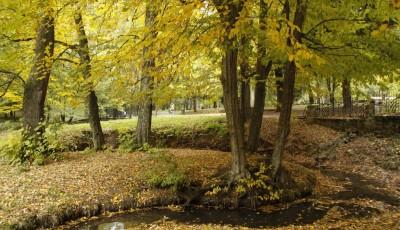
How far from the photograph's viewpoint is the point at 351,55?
941cm

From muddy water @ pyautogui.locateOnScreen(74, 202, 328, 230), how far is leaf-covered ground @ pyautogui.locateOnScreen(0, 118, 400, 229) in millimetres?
132

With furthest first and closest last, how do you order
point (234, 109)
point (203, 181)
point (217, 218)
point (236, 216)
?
point (203, 181) → point (234, 109) → point (236, 216) → point (217, 218)

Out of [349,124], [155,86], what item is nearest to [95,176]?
[155,86]

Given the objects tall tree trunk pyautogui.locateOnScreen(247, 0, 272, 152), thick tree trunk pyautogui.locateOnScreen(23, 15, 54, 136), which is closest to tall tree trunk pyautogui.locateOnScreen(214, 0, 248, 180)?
tall tree trunk pyautogui.locateOnScreen(247, 0, 272, 152)

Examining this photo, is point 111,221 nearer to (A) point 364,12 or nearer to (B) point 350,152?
(A) point 364,12

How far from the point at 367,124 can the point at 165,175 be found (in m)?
12.2

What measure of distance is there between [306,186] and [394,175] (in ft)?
14.4

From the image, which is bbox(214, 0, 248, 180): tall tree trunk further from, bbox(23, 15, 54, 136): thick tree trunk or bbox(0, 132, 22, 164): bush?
bbox(0, 132, 22, 164): bush

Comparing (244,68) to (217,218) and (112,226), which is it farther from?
(112,226)

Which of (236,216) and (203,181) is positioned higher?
(203,181)

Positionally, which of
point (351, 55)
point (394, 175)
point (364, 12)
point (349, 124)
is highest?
point (364, 12)

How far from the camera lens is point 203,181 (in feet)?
33.8

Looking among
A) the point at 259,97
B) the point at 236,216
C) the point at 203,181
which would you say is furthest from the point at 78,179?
the point at 259,97

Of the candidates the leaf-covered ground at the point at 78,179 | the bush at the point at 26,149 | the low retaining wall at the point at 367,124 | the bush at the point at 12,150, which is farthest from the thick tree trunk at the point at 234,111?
the low retaining wall at the point at 367,124
